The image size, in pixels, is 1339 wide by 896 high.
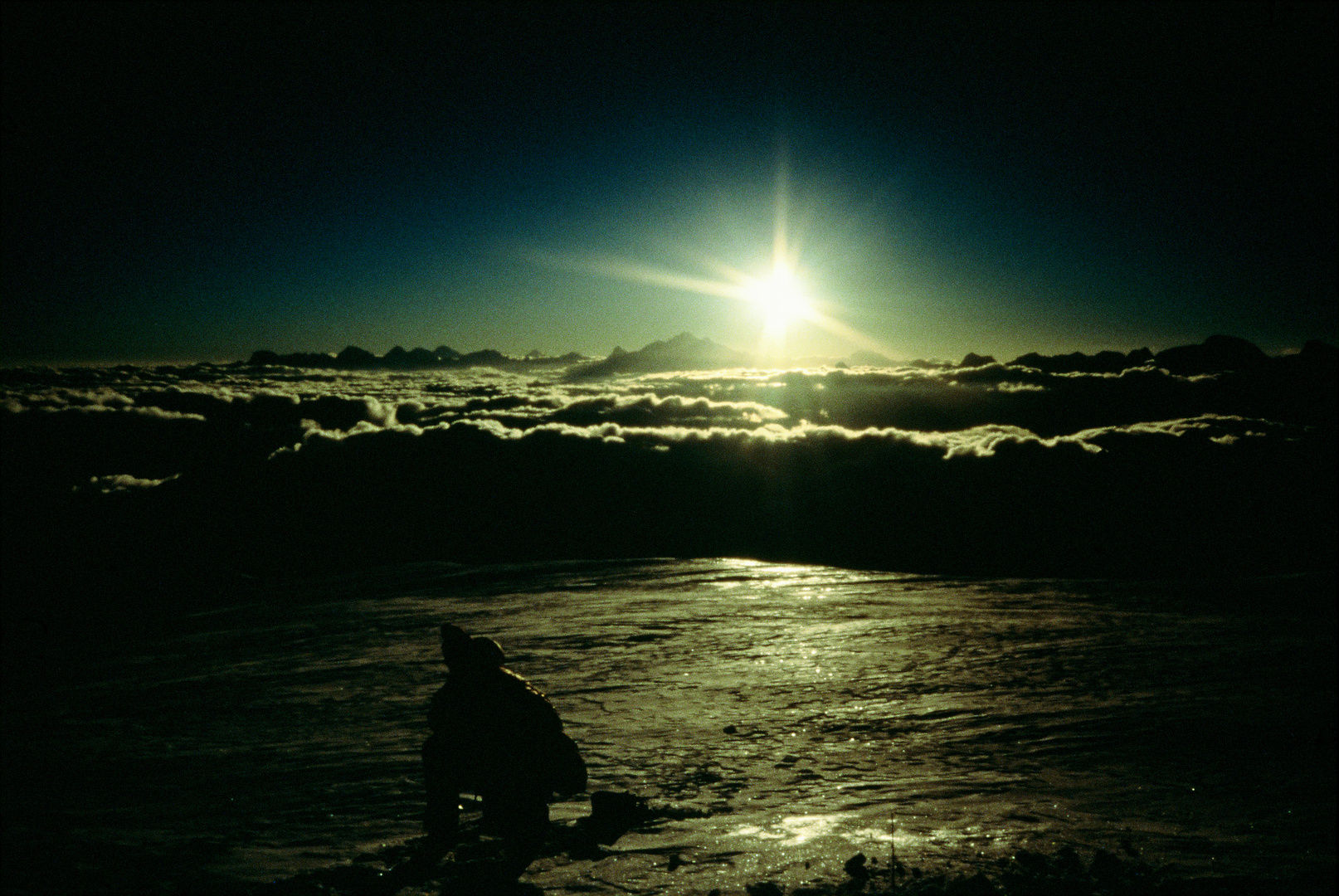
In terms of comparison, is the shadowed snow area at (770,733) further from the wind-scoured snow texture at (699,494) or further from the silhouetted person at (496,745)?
the wind-scoured snow texture at (699,494)

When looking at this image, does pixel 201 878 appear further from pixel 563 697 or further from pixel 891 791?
pixel 563 697

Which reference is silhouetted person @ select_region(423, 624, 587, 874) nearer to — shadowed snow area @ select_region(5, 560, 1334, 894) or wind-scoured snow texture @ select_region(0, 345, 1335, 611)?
shadowed snow area @ select_region(5, 560, 1334, 894)

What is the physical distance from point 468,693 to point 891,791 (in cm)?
710

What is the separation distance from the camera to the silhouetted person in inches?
333

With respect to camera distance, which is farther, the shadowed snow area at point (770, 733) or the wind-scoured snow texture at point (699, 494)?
the wind-scoured snow texture at point (699, 494)

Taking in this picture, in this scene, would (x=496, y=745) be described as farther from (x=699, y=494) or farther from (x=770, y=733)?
(x=699, y=494)

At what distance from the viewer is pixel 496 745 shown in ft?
27.9

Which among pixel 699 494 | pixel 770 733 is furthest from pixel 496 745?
pixel 699 494

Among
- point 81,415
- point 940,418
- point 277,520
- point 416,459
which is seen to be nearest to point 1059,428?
point 940,418

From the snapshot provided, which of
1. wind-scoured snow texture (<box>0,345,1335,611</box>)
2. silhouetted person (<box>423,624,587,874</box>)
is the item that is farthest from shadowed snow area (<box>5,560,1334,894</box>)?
wind-scoured snow texture (<box>0,345,1335,611</box>)

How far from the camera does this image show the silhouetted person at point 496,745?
846 centimetres

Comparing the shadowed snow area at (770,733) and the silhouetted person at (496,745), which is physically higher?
the silhouetted person at (496,745)

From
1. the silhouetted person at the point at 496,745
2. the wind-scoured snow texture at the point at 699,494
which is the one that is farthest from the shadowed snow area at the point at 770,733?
the wind-scoured snow texture at the point at 699,494

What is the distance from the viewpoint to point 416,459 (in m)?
125
